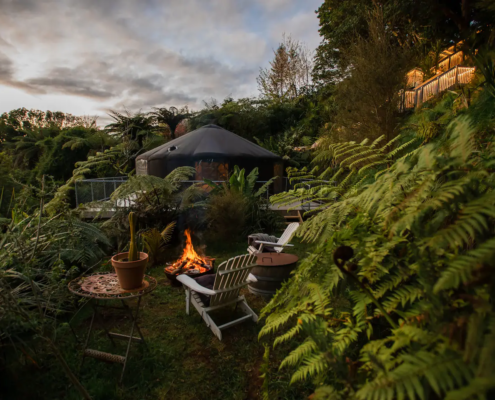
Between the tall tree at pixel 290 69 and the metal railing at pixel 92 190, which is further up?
the tall tree at pixel 290 69

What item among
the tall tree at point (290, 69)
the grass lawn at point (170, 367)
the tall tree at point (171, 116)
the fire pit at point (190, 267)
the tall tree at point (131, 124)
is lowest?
the grass lawn at point (170, 367)

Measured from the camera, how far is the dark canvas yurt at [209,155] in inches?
498

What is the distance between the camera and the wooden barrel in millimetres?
4395

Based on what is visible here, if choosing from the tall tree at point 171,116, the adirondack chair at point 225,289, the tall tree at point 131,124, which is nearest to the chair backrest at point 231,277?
the adirondack chair at point 225,289

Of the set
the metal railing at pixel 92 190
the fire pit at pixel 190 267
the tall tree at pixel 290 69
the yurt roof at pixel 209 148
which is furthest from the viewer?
the tall tree at pixel 290 69

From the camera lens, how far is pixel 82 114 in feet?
95.1

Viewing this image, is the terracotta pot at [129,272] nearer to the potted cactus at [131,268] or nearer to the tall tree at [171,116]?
the potted cactus at [131,268]

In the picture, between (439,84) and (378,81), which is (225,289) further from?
(439,84)

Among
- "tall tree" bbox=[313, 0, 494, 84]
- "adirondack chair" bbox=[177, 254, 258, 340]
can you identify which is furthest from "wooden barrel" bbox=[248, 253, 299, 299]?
"tall tree" bbox=[313, 0, 494, 84]

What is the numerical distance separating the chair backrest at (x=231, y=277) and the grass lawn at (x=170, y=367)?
42 cm

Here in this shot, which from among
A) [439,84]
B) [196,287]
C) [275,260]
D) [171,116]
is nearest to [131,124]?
[171,116]

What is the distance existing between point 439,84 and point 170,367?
1498 cm

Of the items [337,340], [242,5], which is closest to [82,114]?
[242,5]

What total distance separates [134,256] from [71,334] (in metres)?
1.68
